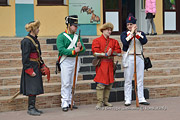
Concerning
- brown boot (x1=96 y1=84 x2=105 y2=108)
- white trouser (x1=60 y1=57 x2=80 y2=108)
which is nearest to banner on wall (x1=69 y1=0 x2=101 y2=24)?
white trouser (x1=60 y1=57 x2=80 y2=108)

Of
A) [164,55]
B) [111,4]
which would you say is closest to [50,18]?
[111,4]

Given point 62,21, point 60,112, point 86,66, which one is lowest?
point 60,112

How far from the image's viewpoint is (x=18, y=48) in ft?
32.6

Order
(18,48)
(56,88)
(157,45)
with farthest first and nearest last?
(157,45)
(18,48)
(56,88)

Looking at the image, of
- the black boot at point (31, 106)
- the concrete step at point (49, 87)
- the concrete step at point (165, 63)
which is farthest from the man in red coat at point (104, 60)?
the concrete step at point (165, 63)

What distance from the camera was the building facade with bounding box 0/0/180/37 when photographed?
40.1ft

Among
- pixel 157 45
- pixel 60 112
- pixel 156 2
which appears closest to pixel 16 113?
pixel 60 112

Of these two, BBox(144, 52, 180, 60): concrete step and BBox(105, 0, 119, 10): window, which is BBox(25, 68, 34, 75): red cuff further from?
BBox(105, 0, 119, 10): window

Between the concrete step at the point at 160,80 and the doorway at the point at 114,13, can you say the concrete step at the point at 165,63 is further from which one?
the doorway at the point at 114,13

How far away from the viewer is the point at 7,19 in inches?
479

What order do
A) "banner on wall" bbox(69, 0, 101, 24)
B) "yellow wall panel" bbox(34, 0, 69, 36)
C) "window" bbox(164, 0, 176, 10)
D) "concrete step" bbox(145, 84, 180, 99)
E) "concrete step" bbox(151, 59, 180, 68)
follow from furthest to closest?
"window" bbox(164, 0, 176, 10), "banner on wall" bbox(69, 0, 101, 24), "yellow wall panel" bbox(34, 0, 69, 36), "concrete step" bbox(151, 59, 180, 68), "concrete step" bbox(145, 84, 180, 99)

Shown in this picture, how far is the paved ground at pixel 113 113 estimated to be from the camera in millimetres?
6637

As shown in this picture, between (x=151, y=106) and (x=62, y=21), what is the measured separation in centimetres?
625

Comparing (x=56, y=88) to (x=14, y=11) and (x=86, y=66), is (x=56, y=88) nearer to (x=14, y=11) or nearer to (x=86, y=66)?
(x=86, y=66)
